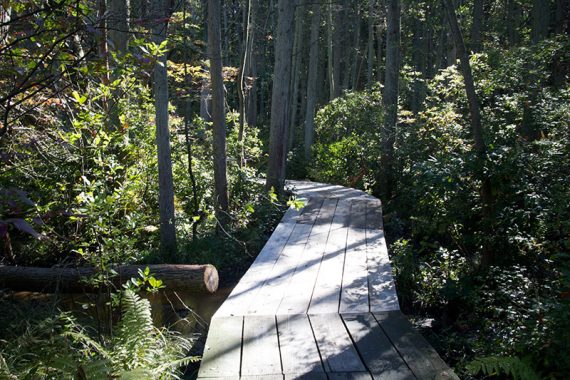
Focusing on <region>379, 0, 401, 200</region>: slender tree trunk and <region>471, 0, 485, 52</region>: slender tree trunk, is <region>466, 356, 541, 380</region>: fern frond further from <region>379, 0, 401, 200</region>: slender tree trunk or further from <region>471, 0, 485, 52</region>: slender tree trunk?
<region>471, 0, 485, 52</region>: slender tree trunk

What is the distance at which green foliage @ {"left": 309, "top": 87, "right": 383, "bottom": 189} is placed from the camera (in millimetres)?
13836

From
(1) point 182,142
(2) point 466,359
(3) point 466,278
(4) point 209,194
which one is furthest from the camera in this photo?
(1) point 182,142

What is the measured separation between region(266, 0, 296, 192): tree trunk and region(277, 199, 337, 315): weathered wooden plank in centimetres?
225

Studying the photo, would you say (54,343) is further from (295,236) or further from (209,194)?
(209,194)

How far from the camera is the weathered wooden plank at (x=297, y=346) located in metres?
3.62

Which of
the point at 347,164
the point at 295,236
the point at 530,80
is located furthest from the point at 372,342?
the point at 347,164

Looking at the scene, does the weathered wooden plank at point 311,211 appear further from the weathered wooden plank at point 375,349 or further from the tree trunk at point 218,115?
the weathered wooden plank at point 375,349

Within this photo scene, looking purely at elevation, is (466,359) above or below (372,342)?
below

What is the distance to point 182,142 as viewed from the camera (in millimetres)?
10656

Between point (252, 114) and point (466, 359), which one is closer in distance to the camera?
point (466, 359)

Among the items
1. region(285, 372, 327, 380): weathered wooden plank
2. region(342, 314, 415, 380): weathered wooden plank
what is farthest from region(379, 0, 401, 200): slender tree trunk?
region(285, 372, 327, 380): weathered wooden plank

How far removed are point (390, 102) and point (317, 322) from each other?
961cm

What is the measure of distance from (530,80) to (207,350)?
959 centimetres

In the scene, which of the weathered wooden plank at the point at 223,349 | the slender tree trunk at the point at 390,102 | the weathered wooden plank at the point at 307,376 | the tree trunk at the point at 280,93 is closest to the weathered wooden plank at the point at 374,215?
the tree trunk at the point at 280,93
